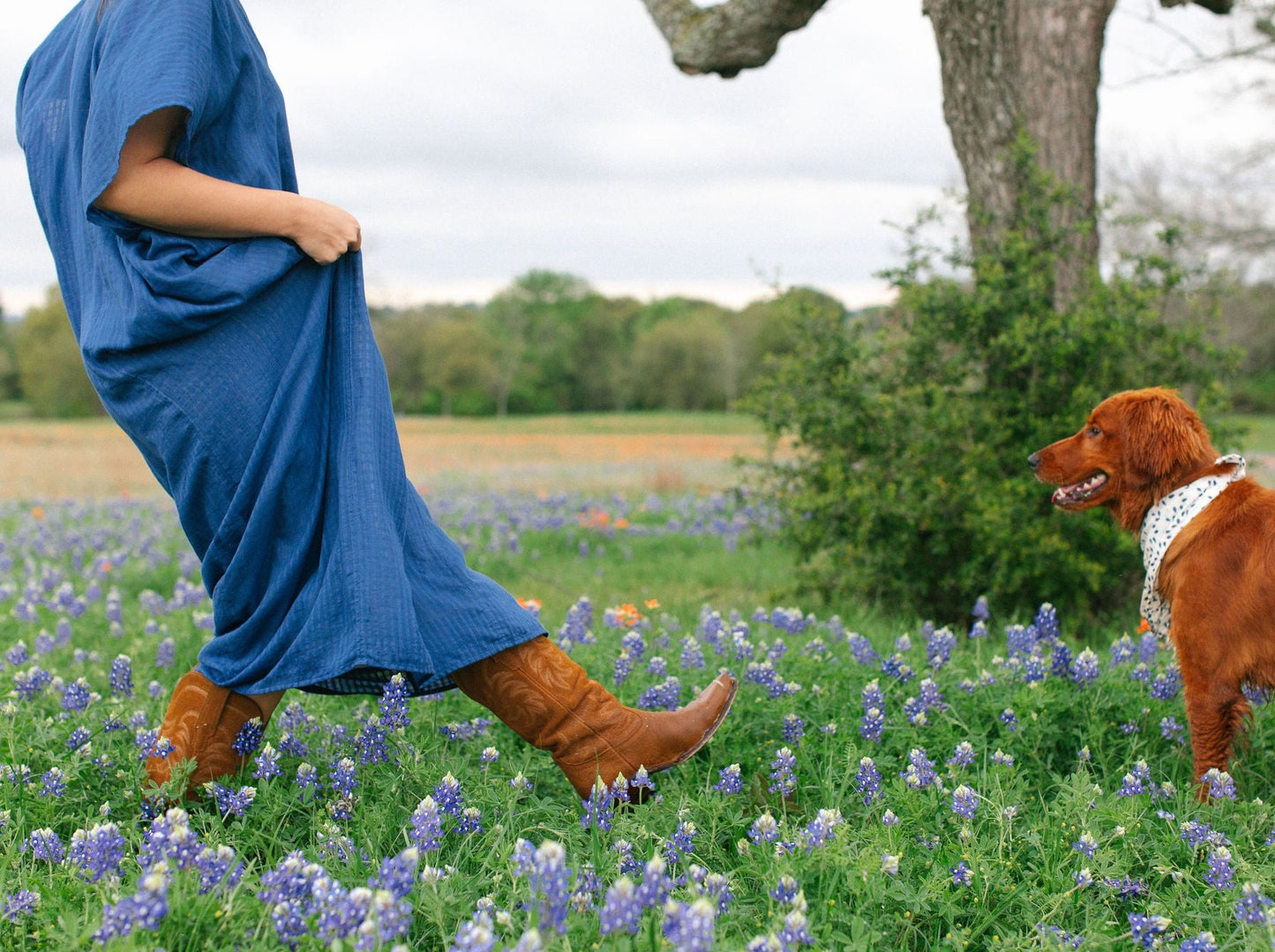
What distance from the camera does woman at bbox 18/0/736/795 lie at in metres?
2.56

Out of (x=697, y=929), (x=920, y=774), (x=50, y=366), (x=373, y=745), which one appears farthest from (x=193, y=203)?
(x=50, y=366)

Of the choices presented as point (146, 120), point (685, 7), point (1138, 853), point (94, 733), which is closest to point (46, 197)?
point (146, 120)

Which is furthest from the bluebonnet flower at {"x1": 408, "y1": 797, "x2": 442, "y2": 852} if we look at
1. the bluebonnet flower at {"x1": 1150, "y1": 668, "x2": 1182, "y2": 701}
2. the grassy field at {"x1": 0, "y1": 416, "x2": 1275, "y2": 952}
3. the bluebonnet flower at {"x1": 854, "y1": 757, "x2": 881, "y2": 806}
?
the bluebonnet flower at {"x1": 1150, "y1": 668, "x2": 1182, "y2": 701}

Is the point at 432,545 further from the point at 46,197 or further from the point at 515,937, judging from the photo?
the point at 46,197

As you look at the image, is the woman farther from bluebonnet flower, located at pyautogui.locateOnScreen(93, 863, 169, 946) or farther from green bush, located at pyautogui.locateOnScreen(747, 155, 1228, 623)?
green bush, located at pyautogui.locateOnScreen(747, 155, 1228, 623)

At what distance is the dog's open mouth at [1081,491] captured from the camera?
12.9 ft

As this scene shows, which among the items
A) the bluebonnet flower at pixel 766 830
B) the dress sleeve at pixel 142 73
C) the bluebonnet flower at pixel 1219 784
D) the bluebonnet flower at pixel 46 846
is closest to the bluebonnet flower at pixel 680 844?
the bluebonnet flower at pixel 766 830

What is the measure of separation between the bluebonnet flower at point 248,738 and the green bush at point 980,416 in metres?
3.90

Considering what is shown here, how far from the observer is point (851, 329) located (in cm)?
674

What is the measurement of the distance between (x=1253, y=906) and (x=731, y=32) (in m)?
6.00

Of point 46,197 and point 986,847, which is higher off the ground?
point 46,197

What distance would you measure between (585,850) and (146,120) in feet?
6.97

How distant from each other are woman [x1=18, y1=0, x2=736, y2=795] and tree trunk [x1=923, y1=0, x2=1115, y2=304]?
4.48m

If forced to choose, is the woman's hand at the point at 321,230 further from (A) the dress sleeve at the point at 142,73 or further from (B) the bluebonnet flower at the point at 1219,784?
(B) the bluebonnet flower at the point at 1219,784
